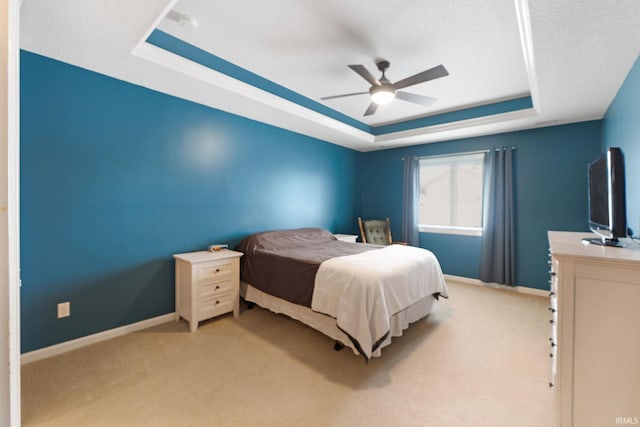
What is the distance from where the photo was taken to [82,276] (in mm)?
2318

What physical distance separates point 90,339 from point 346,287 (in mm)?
2283

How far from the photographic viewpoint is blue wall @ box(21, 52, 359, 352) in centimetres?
210

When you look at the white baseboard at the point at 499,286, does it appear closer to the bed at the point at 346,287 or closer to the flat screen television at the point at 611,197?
the bed at the point at 346,287

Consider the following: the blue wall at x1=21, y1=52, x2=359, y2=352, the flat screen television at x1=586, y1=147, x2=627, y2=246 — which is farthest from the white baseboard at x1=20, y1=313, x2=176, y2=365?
the flat screen television at x1=586, y1=147, x2=627, y2=246

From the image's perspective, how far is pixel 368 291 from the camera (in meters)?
2.05

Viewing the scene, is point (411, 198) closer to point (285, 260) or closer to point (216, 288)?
point (285, 260)

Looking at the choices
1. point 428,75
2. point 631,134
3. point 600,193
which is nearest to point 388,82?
point 428,75

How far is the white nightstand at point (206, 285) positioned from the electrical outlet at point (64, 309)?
2.75 ft

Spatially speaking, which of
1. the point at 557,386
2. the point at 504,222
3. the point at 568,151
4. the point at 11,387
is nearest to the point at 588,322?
the point at 557,386

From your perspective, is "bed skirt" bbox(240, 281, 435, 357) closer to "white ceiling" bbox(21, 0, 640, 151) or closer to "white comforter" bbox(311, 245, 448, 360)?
"white comforter" bbox(311, 245, 448, 360)

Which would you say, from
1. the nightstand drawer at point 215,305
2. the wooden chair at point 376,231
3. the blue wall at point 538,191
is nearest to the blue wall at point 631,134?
the blue wall at point 538,191

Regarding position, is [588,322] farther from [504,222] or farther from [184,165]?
[184,165]

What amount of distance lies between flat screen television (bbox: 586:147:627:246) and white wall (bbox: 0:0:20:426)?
2.68 m

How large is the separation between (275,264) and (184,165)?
148cm
